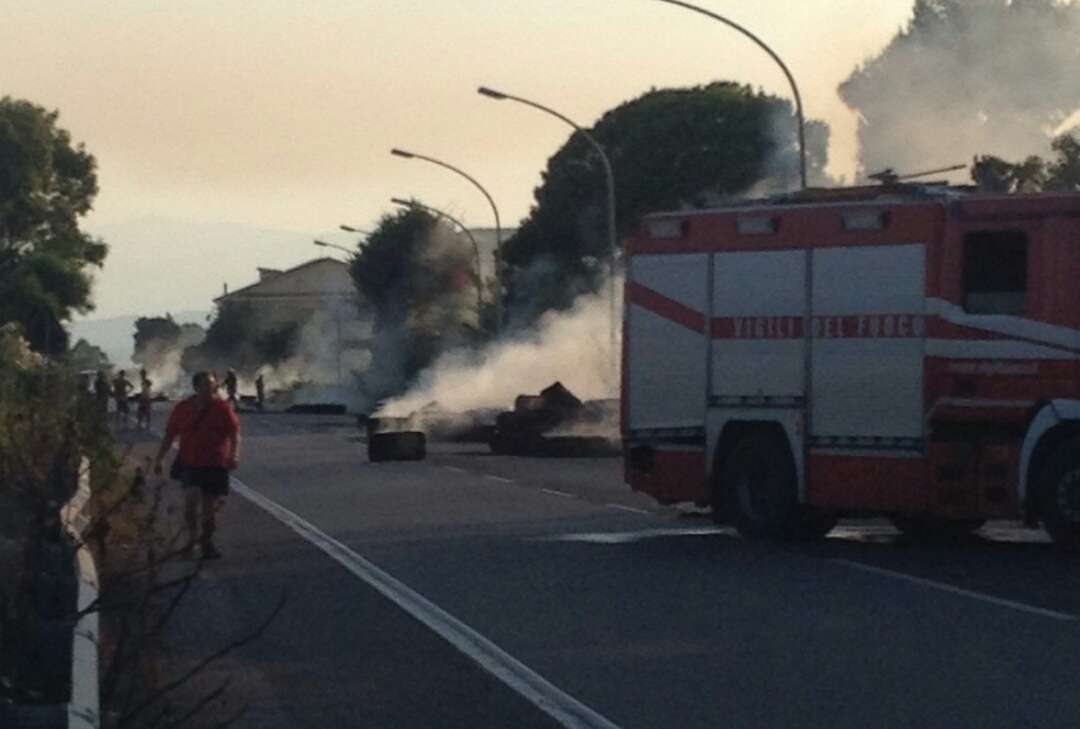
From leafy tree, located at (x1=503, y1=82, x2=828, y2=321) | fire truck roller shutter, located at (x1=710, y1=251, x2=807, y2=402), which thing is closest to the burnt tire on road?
fire truck roller shutter, located at (x1=710, y1=251, x2=807, y2=402)

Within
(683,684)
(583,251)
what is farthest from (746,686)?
(583,251)

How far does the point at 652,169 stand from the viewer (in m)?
94.4

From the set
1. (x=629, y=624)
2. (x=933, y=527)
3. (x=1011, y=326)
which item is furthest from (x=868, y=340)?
(x=629, y=624)

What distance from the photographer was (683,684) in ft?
42.7

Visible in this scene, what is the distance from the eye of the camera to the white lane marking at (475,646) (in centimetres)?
1198

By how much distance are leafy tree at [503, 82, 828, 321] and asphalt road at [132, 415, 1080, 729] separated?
6585 cm

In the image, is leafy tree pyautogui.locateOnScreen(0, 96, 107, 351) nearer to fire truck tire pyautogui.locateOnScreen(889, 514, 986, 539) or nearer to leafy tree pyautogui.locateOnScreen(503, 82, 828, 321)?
leafy tree pyautogui.locateOnScreen(503, 82, 828, 321)

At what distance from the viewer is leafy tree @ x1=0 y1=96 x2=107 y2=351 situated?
90.1 metres

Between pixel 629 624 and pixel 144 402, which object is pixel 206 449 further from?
pixel 144 402

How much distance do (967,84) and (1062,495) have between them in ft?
163

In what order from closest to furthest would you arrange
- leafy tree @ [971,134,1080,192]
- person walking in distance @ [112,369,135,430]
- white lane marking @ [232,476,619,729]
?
white lane marking @ [232,476,619,729]
leafy tree @ [971,134,1080,192]
person walking in distance @ [112,369,135,430]

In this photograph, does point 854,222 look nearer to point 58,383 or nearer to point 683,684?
point 58,383

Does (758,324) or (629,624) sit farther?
(758,324)

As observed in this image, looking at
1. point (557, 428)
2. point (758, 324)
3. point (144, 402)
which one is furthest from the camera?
point (144, 402)
